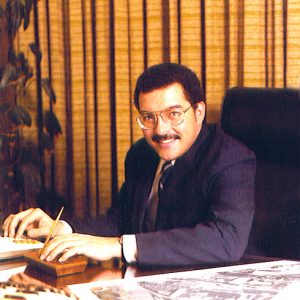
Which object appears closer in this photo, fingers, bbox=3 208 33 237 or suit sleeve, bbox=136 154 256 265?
suit sleeve, bbox=136 154 256 265

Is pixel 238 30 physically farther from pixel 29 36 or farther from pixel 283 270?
pixel 283 270

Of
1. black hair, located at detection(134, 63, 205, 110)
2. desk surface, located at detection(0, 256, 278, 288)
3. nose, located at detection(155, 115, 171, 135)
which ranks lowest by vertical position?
desk surface, located at detection(0, 256, 278, 288)

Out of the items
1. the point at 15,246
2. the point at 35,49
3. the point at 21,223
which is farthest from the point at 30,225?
the point at 35,49

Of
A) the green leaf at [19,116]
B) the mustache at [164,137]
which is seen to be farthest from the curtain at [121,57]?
the mustache at [164,137]

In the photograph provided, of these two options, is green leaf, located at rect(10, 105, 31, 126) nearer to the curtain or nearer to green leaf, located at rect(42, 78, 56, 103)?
green leaf, located at rect(42, 78, 56, 103)

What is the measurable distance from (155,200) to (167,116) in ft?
1.01

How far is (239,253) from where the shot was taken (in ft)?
5.47

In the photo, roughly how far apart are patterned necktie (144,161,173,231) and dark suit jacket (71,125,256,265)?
2 cm

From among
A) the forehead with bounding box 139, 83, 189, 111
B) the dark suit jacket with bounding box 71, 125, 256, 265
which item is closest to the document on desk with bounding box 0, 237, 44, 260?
the dark suit jacket with bounding box 71, 125, 256, 265

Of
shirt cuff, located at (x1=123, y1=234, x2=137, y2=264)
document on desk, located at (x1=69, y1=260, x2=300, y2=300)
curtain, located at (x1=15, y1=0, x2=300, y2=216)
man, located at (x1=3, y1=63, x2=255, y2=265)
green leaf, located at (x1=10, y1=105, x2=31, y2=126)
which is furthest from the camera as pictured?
green leaf, located at (x1=10, y1=105, x2=31, y2=126)

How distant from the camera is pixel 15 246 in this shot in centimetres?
167

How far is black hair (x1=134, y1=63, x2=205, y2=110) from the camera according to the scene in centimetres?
194

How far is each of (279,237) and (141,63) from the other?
130 cm

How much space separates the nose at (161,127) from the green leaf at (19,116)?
1304 millimetres
